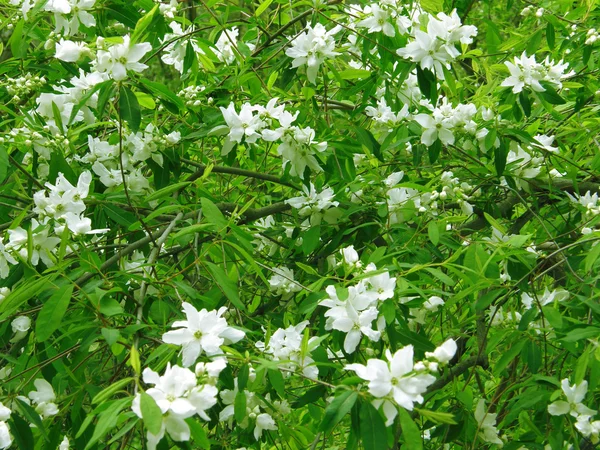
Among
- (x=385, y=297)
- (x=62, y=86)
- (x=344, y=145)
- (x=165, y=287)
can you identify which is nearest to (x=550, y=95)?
(x=344, y=145)

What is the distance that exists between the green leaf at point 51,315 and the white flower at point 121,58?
0.62 m

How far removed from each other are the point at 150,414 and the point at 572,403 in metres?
1.26

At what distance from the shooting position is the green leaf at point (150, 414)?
1512mm

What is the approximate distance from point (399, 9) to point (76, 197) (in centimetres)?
127

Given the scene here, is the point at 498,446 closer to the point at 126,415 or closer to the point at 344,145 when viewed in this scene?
the point at 344,145

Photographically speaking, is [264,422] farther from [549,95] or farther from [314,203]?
[549,95]

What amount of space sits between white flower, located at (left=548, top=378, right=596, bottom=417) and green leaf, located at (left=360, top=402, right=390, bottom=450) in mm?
746

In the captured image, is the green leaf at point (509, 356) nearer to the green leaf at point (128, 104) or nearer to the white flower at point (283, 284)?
the white flower at point (283, 284)

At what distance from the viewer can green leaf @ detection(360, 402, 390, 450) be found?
66.6 inches

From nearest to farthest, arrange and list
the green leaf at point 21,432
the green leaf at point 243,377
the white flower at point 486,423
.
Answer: the green leaf at point 243,377 < the green leaf at point 21,432 < the white flower at point 486,423

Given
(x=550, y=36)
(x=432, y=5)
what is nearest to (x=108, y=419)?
(x=432, y=5)

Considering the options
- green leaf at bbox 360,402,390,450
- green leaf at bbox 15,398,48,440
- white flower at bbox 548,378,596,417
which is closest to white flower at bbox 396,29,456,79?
white flower at bbox 548,378,596,417

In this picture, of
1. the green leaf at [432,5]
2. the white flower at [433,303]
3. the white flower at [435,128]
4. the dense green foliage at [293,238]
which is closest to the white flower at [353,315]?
the dense green foliage at [293,238]

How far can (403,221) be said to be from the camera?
2908mm
